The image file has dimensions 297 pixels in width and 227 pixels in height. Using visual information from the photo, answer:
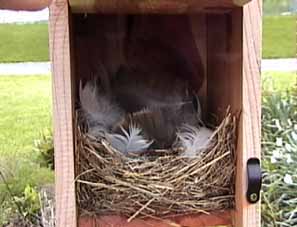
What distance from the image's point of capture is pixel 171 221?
17.9 inches

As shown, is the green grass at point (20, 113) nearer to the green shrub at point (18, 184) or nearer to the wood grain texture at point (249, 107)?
the green shrub at point (18, 184)

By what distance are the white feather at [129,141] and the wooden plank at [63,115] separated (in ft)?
0.19

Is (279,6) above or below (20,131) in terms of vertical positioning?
above

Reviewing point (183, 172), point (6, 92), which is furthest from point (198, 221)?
point (6, 92)

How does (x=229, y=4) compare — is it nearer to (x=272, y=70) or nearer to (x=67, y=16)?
(x=67, y=16)

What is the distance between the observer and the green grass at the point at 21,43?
0.56 meters

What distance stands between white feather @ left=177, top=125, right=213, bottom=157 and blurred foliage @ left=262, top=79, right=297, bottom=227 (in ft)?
1.39

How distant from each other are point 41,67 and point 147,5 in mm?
165

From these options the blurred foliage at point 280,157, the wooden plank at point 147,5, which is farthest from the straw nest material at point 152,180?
the blurred foliage at point 280,157

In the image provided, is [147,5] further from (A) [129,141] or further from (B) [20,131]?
(B) [20,131]

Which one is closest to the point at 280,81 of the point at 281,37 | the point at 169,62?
the point at 281,37

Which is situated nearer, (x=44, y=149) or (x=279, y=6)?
(x=44, y=149)

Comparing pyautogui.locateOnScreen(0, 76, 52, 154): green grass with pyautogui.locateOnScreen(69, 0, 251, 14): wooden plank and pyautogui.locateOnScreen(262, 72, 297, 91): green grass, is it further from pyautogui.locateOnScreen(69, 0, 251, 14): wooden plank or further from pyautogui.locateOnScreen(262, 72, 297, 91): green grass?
pyautogui.locateOnScreen(262, 72, 297, 91): green grass

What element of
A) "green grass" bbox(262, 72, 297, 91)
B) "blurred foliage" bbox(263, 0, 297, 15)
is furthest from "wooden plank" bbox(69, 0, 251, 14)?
"green grass" bbox(262, 72, 297, 91)
